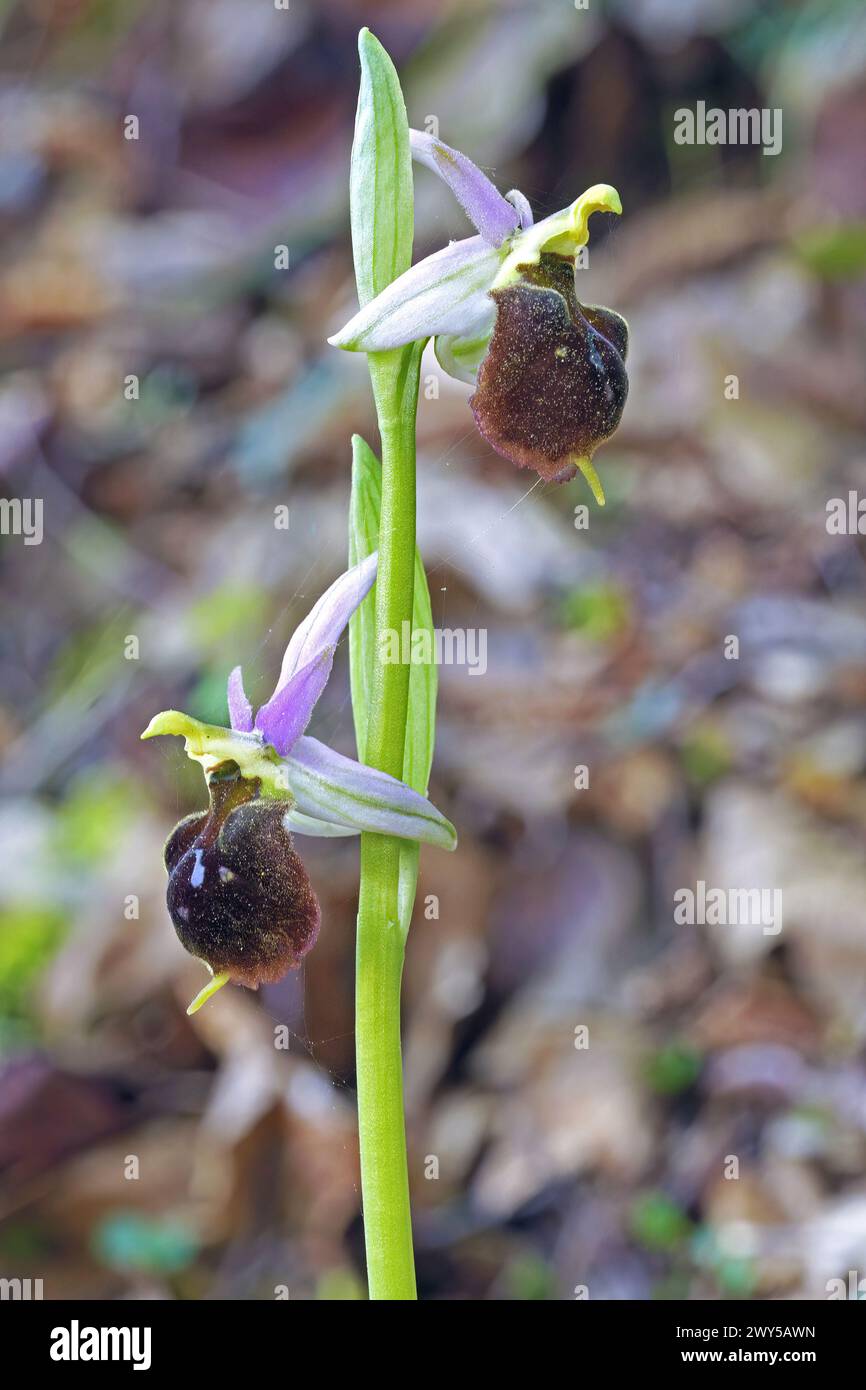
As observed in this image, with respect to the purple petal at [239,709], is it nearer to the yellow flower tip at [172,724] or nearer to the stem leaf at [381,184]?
the yellow flower tip at [172,724]

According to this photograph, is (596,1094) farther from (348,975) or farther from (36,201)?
(36,201)

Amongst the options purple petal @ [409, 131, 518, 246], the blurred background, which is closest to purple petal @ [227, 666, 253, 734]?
the blurred background

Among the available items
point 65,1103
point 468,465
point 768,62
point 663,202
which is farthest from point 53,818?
point 768,62

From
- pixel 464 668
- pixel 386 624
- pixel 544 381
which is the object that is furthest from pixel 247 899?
→ pixel 464 668

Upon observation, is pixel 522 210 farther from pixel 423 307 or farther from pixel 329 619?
pixel 329 619

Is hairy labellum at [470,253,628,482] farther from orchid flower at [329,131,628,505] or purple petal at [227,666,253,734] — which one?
purple petal at [227,666,253,734]
